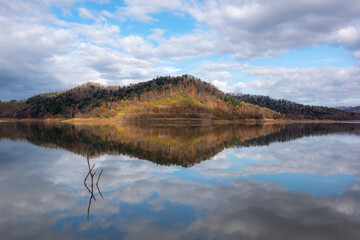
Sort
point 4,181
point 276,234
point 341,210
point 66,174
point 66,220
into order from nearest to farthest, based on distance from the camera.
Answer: point 276,234 → point 66,220 → point 341,210 → point 4,181 → point 66,174

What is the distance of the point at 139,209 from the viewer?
632 inches

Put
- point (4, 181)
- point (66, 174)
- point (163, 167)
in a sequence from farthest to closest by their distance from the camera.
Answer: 1. point (163, 167)
2. point (66, 174)
3. point (4, 181)

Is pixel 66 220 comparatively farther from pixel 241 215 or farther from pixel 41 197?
pixel 241 215

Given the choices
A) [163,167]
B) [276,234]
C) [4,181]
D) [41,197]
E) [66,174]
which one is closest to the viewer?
[276,234]

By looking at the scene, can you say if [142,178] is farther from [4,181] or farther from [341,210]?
[341,210]

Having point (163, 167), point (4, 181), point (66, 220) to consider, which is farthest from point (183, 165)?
point (4, 181)

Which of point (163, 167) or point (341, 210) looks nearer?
point (341, 210)

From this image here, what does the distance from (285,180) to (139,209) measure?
1577cm

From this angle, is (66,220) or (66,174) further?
(66,174)

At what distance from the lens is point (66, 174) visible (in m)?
26.4

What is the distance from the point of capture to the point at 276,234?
496 inches

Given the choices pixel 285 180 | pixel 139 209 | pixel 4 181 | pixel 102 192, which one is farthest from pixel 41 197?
pixel 285 180

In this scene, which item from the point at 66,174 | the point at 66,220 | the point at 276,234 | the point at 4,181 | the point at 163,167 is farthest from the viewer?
the point at 163,167

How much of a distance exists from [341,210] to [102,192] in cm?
1852
